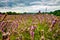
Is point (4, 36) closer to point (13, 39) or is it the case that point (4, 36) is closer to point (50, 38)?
point (13, 39)

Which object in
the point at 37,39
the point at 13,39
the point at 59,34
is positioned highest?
the point at 13,39

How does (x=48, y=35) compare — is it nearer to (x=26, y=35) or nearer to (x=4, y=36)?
(x=26, y=35)

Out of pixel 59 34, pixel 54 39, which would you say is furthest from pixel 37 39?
pixel 59 34

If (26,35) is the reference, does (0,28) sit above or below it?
above

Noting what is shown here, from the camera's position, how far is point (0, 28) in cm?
330

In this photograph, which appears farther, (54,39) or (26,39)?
(54,39)

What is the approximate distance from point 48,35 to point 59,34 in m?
0.47

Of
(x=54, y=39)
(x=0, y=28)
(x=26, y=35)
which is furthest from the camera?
(x=54, y=39)

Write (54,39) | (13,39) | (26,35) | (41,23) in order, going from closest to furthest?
1. (13,39)
2. (26,35)
3. (54,39)
4. (41,23)

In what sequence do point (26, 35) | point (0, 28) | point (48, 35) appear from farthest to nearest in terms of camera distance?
point (48, 35)
point (26, 35)
point (0, 28)

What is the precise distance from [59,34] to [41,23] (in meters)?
0.78

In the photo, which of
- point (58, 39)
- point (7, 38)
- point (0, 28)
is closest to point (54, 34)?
point (58, 39)

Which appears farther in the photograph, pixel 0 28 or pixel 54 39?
pixel 54 39

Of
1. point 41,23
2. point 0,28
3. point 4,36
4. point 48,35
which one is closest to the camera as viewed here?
point 4,36
